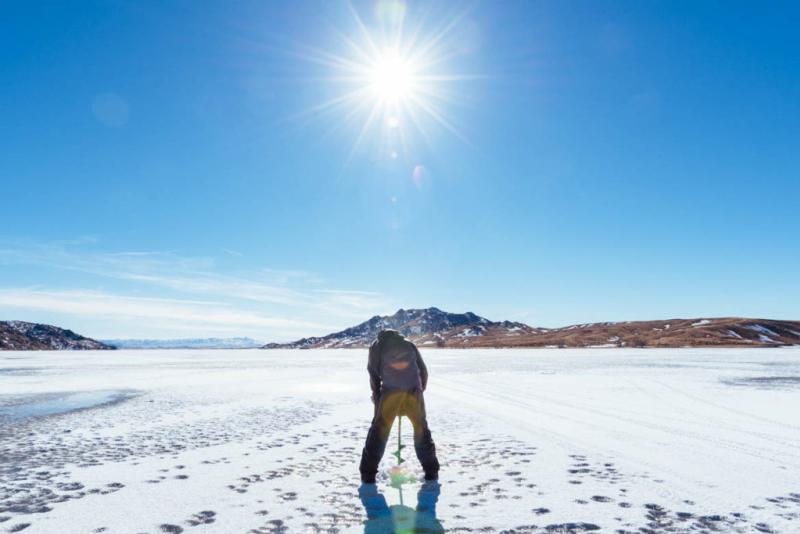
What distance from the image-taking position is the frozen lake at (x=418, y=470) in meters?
5.91

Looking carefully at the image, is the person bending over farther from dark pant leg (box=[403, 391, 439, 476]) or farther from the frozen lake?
the frozen lake

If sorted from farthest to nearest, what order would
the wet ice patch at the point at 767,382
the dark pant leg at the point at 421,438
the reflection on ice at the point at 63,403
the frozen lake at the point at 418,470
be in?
the wet ice patch at the point at 767,382
the reflection on ice at the point at 63,403
the dark pant leg at the point at 421,438
the frozen lake at the point at 418,470

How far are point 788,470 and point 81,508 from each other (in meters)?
10.3

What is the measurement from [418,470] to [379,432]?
135 centimetres

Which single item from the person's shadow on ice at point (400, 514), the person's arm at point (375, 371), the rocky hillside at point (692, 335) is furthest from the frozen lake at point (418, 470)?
the rocky hillside at point (692, 335)

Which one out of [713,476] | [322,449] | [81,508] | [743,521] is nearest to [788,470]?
[713,476]

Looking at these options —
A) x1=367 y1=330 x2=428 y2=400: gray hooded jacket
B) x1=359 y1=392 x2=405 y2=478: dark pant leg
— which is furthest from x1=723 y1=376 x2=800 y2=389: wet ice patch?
x1=359 y1=392 x2=405 y2=478: dark pant leg

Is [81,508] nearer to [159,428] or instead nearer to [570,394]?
[159,428]

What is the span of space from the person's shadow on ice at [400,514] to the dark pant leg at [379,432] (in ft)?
0.95

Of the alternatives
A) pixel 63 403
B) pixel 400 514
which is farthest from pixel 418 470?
pixel 63 403

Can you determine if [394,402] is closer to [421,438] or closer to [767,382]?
[421,438]

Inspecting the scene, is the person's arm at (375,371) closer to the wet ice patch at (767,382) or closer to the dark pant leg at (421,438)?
the dark pant leg at (421,438)

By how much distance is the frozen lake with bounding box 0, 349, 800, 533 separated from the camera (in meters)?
5.91

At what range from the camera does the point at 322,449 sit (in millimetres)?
9984
